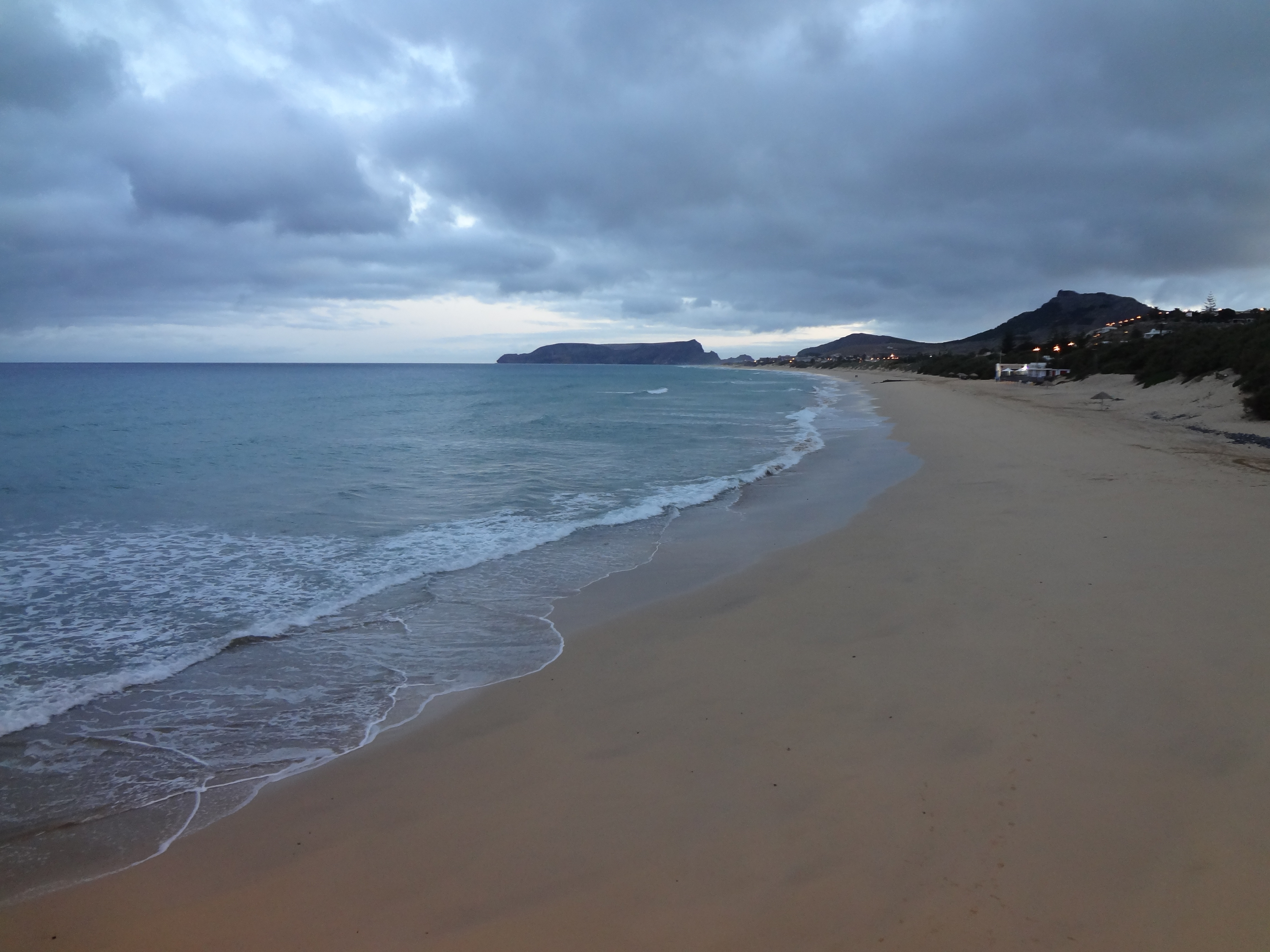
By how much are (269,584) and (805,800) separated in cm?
685

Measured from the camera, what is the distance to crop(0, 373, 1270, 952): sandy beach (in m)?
2.74

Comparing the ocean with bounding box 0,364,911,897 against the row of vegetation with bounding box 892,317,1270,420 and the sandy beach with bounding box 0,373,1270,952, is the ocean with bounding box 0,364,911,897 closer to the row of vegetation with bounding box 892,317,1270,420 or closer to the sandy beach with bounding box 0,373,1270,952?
the sandy beach with bounding box 0,373,1270,952

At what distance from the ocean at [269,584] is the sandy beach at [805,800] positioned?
52 centimetres

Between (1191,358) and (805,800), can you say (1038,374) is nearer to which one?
(1191,358)

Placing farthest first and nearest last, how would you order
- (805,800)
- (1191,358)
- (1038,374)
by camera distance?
(1038,374) < (1191,358) < (805,800)

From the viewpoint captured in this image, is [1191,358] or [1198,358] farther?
[1191,358]

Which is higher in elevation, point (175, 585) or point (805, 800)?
point (805, 800)

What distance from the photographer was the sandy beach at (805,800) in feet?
9.00

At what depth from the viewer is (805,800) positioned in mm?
3465

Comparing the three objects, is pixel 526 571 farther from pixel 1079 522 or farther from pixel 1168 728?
pixel 1079 522

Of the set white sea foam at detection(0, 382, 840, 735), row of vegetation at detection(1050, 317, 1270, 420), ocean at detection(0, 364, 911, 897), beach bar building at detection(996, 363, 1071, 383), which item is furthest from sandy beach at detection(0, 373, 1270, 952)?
beach bar building at detection(996, 363, 1071, 383)

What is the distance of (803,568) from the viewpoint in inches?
302

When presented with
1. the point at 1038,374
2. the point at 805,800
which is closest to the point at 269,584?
the point at 805,800

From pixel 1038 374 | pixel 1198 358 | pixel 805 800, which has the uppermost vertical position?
pixel 1198 358
